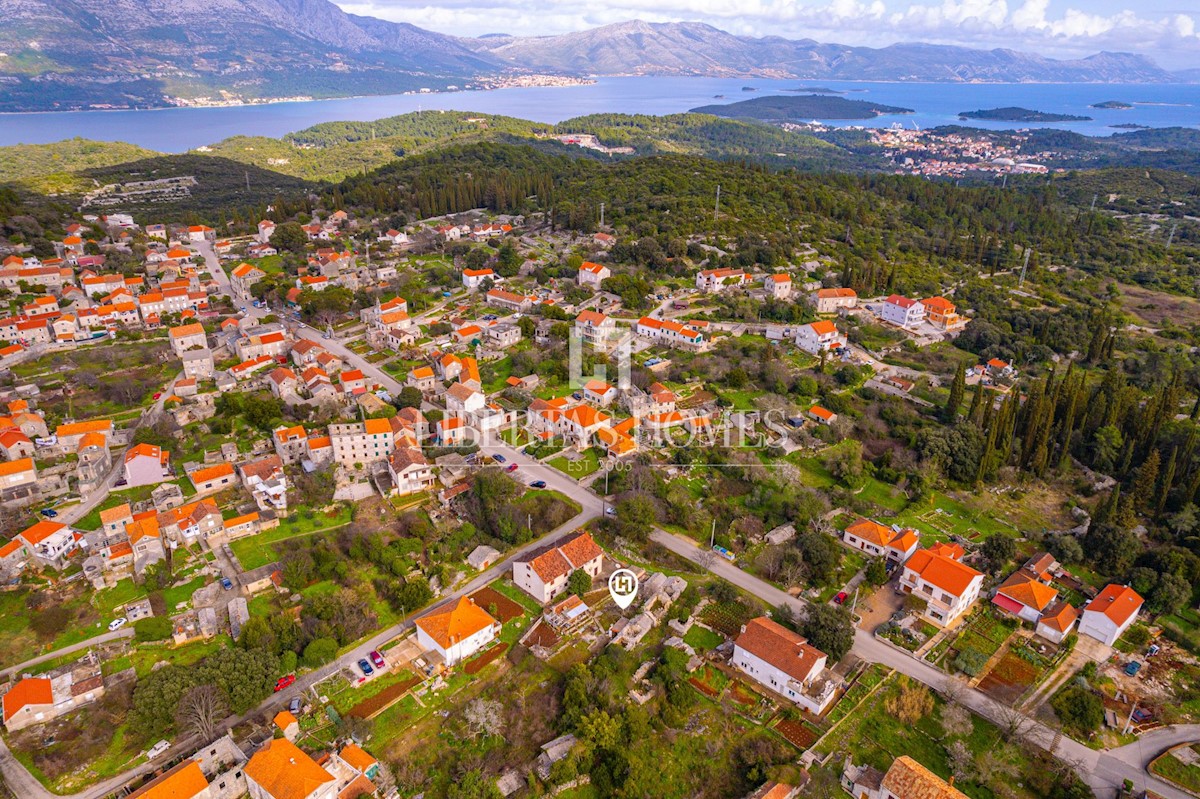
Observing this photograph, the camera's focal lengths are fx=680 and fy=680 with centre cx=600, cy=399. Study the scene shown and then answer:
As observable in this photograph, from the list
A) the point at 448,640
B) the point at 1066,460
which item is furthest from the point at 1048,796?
the point at 1066,460

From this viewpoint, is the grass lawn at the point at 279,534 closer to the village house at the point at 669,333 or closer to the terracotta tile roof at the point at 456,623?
the terracotta tile roof at the point at 456,623

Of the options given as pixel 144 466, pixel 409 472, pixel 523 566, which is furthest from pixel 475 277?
pixel 523 566

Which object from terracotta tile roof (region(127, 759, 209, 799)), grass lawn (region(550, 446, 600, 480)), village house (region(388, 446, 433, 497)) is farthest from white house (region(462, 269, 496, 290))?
terracotta tile roof (region(127, 759, 209, 799))

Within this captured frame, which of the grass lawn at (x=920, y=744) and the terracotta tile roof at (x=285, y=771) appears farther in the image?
the grass lawn at (x=920, y=744)

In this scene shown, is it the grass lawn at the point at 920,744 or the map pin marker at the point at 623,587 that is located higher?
the map pin marker at the point at 623,587

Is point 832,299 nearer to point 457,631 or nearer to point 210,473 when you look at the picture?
point 457,631

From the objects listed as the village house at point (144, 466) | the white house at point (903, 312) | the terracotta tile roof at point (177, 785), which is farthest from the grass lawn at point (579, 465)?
the white house at point (903, 312)
